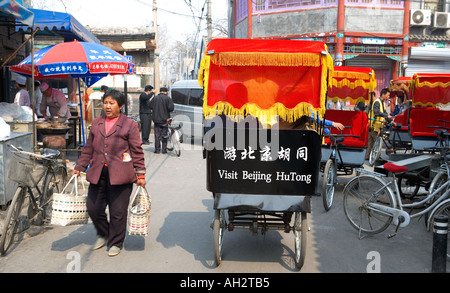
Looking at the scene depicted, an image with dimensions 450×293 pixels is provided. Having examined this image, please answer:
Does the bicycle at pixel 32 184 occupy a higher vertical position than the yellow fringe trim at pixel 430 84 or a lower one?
lower

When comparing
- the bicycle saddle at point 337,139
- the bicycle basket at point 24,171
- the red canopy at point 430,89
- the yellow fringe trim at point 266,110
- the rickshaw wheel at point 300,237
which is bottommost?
the rickshaw wheel at point 300,237

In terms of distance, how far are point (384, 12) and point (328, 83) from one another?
18.8 meters

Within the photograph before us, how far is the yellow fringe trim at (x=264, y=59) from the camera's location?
16.1 feet

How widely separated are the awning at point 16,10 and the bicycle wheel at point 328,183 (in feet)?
17.8

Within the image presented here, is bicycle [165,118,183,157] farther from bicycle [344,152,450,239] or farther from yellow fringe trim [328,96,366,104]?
bicycle [344,152,450,239]

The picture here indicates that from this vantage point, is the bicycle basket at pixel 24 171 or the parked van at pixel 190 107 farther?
the parked van at pixel 190 107

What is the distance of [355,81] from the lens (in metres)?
9.24

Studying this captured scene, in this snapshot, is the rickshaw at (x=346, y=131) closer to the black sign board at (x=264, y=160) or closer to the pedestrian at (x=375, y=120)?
the pedestrian at (x=375, y=120)

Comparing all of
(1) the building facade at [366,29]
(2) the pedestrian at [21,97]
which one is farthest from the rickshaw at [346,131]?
(1) the building facade at [366,29]

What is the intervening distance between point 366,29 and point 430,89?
1119 cm

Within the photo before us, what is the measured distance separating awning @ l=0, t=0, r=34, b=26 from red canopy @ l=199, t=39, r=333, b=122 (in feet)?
10.8

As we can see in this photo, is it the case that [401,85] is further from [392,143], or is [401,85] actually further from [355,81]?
[355,81]

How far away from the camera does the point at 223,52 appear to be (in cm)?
495

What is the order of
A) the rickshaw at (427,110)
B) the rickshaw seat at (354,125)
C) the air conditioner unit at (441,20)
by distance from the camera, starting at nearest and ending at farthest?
the rickshaw seat at (354,125), the rickshaw at (427,110), the air conditioner unit at (441,20)
